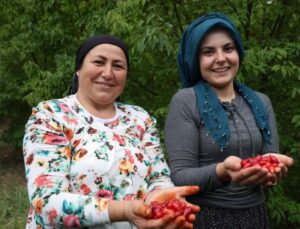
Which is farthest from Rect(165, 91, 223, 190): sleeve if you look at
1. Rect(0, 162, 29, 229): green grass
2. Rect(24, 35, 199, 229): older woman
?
Rect(0, 162, 29, 229): green grass

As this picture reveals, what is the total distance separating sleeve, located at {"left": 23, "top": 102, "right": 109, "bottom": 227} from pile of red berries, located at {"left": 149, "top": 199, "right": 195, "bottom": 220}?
211 mm

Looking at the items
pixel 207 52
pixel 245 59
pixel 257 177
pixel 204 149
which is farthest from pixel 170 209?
pixel 245 59

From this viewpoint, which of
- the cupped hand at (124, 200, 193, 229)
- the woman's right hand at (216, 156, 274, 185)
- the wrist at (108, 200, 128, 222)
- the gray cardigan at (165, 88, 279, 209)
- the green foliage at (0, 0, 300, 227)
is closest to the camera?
the cupped hand at (124, 200, 193, 229)

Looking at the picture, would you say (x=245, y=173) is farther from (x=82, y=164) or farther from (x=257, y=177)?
(x=82, y=164)

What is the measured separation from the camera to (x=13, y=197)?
7074 millimetres

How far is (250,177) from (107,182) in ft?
2.09

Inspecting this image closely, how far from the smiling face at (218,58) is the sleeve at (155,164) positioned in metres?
0.45

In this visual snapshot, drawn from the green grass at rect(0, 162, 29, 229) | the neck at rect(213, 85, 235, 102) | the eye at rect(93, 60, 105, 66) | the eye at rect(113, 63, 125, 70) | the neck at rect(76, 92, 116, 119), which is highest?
the eye at rect(93, 60, 105, 66)

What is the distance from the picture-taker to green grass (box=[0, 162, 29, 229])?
6030 millimetres

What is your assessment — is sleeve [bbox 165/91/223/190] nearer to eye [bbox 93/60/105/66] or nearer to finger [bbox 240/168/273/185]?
finger [bbox 240/168/273/185]

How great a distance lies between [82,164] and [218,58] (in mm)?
931

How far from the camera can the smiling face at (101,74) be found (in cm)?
221

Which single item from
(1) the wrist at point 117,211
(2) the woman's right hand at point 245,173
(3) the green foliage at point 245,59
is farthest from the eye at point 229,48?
(3) the green foliage at point 245,59

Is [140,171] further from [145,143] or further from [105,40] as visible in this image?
[105,40]
